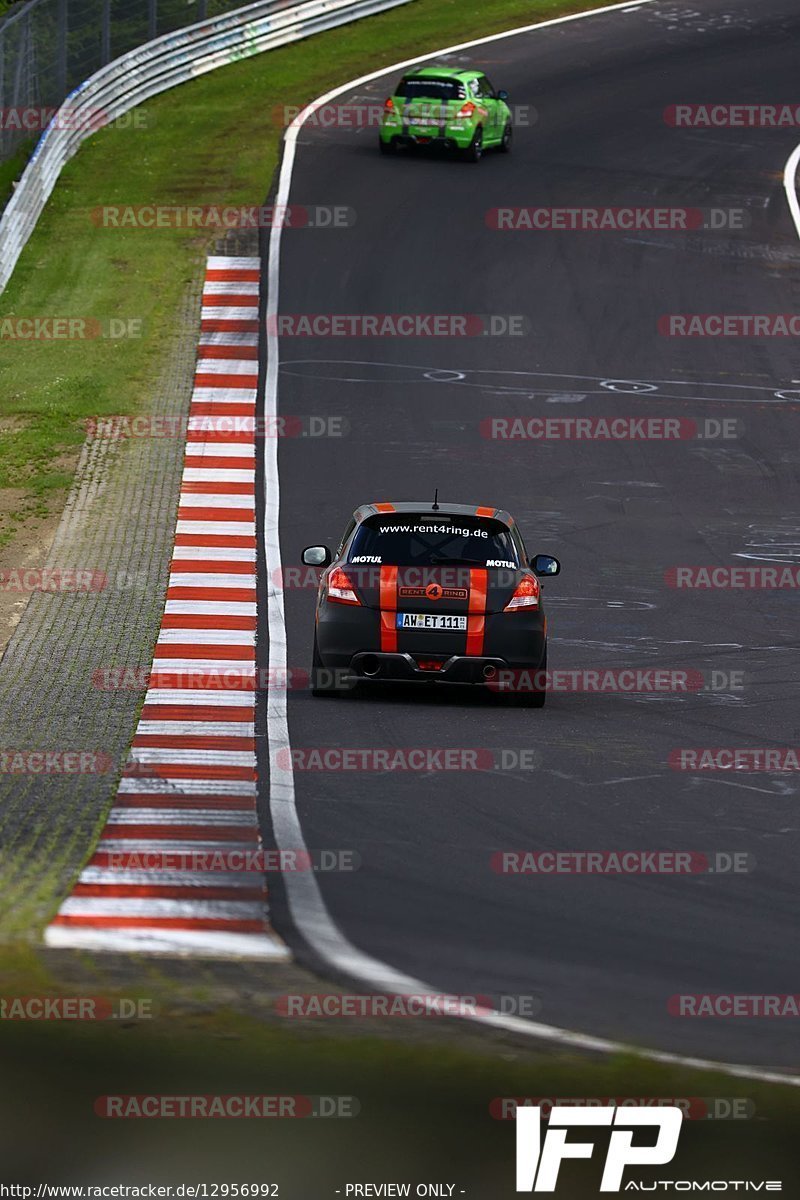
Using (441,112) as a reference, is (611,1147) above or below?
below

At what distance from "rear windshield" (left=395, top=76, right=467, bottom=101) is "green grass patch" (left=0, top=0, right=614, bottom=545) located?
2.77 metres

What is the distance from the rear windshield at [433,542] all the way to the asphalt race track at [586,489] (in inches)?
43.9

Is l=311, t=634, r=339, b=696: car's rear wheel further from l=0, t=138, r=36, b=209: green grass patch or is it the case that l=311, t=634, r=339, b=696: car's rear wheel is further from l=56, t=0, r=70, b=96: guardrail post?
l=56, t=0, r=70, b=96: guardrail post

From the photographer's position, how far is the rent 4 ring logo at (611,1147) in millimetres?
7020

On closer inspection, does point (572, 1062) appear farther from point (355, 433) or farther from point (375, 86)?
point (375, 86)

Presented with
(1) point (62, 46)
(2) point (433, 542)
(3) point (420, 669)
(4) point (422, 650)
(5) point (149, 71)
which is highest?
(5) point (149, 71)

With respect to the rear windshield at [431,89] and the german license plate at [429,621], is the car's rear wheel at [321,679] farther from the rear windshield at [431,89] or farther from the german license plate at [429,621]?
the rear windshield at [431,89]

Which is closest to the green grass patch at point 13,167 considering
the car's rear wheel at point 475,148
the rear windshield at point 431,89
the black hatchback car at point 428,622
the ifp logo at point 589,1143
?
the rear windshield at point 431,89

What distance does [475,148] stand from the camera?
37.1m

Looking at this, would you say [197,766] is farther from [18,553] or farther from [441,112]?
[441,112]

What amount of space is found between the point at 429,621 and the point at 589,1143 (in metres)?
7.68

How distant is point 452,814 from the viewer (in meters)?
11.8

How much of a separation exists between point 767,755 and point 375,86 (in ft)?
99.8

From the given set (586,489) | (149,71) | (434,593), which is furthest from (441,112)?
(434,593)
